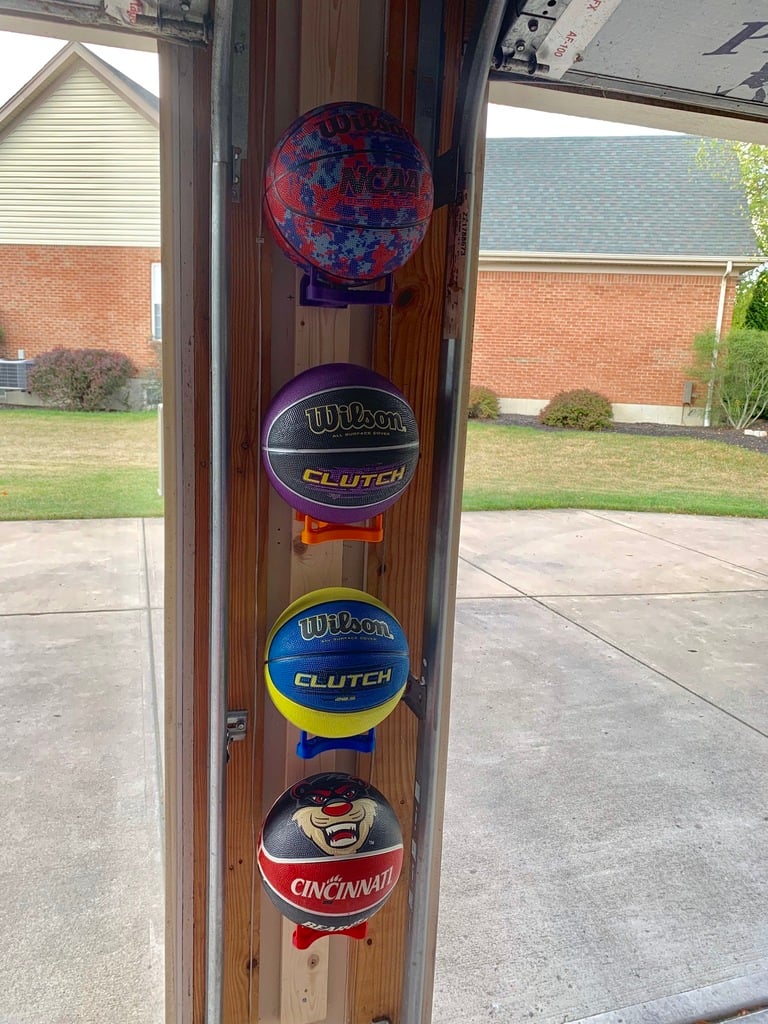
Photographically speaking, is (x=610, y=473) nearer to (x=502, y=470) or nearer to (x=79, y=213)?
(x=502, y=470)

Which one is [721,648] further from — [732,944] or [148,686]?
[148,686]

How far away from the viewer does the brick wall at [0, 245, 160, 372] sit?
10.1 m

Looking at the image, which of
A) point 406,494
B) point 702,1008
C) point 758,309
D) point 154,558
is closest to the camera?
point 406,494

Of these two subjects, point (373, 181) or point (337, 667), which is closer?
point (373, 181)

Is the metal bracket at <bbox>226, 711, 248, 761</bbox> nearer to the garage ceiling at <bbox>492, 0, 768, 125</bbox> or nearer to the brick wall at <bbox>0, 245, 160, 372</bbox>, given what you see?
the garage ceiling at <bbox>492, 0, 768, 125</bbox>

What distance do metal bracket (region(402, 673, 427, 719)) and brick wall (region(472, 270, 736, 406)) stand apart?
37.2 ft

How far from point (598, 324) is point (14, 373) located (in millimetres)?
8379

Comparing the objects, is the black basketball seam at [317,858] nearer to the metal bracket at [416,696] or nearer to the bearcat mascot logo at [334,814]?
the bearcat mascot logo at [334,814]

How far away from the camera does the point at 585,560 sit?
21.5 feet

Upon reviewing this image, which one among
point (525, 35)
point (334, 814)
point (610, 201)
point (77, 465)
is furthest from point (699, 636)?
point (610, 201)

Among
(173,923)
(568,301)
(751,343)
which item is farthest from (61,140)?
(751,343)

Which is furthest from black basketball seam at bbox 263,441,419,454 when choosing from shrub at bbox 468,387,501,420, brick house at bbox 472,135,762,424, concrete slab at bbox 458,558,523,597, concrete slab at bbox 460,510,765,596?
shrub at bbox 468,387,501,420

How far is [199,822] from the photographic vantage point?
1.61 m

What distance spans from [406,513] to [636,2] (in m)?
0.94
